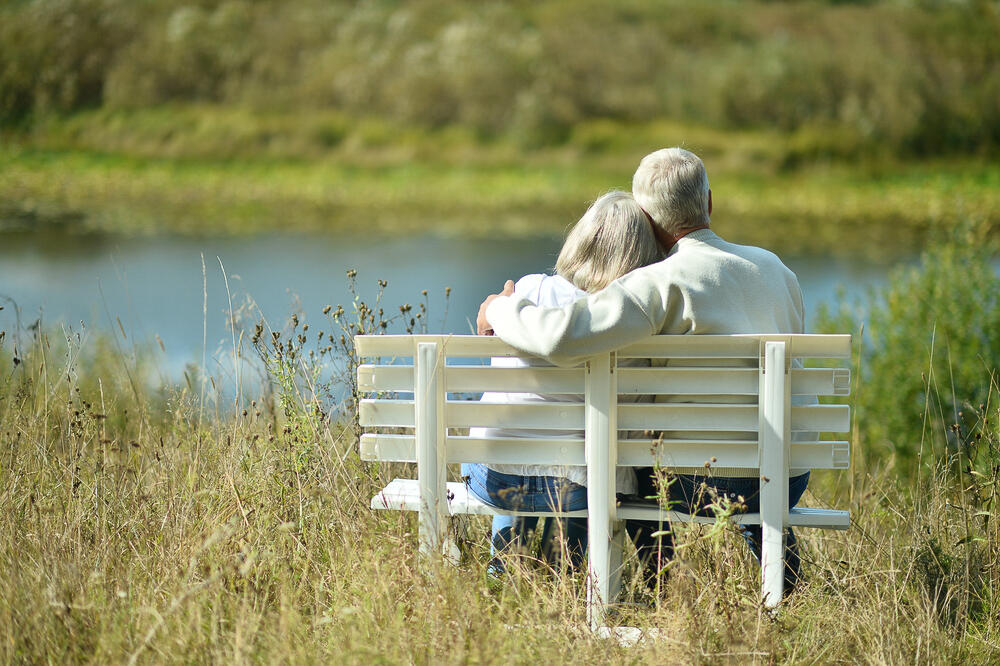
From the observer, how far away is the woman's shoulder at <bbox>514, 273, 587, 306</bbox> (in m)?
1.76

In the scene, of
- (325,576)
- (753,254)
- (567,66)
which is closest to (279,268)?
(567,66)

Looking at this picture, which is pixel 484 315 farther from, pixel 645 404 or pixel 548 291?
A: pixel 645 404

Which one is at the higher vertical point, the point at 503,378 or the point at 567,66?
the point at 567,66

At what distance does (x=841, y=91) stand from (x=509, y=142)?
693 centimetres

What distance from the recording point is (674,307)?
5.58 feet

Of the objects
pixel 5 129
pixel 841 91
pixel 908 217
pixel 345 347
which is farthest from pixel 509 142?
pixel 345 347

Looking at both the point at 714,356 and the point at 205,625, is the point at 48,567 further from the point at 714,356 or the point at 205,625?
the point at 714,356

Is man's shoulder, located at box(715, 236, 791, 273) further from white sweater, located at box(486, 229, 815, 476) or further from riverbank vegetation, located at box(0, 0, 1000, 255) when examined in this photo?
riverbank vegetation, located at box(0, 0, 1000, 255)

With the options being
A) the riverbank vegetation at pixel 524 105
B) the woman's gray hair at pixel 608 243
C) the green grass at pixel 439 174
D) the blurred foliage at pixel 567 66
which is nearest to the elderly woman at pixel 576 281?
the woman's gray hair at pixel 608 243

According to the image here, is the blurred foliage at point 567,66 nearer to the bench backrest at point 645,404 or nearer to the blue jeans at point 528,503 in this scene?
the blue jeans at point 528,503

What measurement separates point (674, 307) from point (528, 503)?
0.49 meters

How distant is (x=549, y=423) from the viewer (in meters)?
1.71

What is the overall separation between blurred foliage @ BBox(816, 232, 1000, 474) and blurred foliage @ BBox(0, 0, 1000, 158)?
12421 millimetres

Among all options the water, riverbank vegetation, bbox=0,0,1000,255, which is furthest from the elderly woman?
riverbank vegetation, bbox=0,0,1000,255
